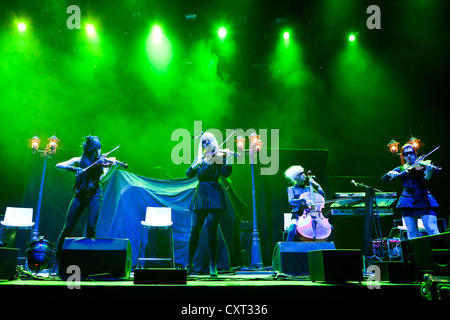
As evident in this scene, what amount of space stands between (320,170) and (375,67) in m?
3.53

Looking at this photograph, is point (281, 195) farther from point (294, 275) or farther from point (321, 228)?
point (294, 275)

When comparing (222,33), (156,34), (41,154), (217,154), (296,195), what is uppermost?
(222,33)

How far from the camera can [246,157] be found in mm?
8648

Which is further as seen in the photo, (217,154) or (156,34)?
(156,34)

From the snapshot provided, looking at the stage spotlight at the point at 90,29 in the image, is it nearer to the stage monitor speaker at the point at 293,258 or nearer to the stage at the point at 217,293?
the stage monitor speaker at the point at 293,258

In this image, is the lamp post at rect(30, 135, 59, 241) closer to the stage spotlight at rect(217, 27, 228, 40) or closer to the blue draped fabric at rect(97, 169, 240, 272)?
the blue draped fabric at rect(97, 169, 240, 272)

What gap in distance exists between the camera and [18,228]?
7.05m

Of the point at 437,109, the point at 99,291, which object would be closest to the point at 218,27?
the point at 437,109

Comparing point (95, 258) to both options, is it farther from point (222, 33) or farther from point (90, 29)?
point (222, 33)

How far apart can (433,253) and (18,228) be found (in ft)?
25.6

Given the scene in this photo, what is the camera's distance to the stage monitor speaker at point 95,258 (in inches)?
129

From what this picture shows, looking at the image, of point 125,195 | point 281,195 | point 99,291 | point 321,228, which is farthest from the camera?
point 281,195

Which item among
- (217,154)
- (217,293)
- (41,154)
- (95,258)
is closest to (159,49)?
(41,154)

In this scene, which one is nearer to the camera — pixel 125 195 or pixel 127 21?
pixel 125 195
